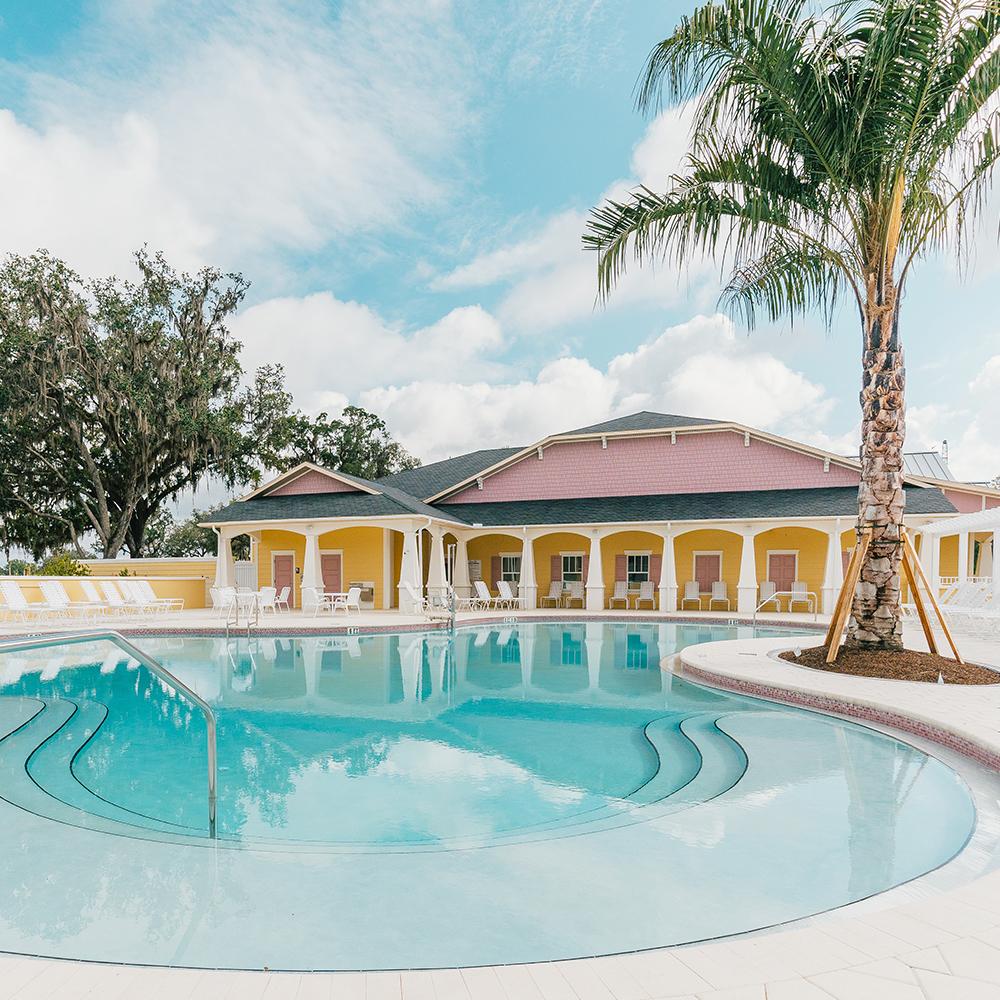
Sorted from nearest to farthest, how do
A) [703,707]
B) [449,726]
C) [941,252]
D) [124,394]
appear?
1. [449,726]
2. [703,707]
3. [941,252]
4. [124,394]

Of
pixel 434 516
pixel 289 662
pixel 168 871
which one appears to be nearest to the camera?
pixel 168 871

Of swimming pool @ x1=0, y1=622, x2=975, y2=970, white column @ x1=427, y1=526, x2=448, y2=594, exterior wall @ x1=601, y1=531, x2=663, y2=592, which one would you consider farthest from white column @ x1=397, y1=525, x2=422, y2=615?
swimming pool @ x1=0, y1=622, x2=975, y2=970

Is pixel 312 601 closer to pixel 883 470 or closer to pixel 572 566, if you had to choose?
pixel 572 566

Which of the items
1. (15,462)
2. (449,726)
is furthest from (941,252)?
(15,462)

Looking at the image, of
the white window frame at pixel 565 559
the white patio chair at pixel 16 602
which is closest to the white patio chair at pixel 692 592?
the white window frame at pixel 565 559

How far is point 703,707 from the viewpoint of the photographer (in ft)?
28.1

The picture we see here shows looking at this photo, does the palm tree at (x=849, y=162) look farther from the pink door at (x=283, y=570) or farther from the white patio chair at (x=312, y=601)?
the pink door at (x=283, y=570)

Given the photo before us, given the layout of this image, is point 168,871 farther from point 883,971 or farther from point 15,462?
point 15,462

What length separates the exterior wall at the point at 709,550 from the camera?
23906mm

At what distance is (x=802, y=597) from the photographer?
22641mm

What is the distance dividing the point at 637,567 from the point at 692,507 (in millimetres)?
3458

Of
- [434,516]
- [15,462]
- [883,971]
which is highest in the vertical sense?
[15,462]

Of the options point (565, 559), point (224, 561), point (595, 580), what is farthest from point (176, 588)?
point (595, 580)

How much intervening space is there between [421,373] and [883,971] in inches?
1287
